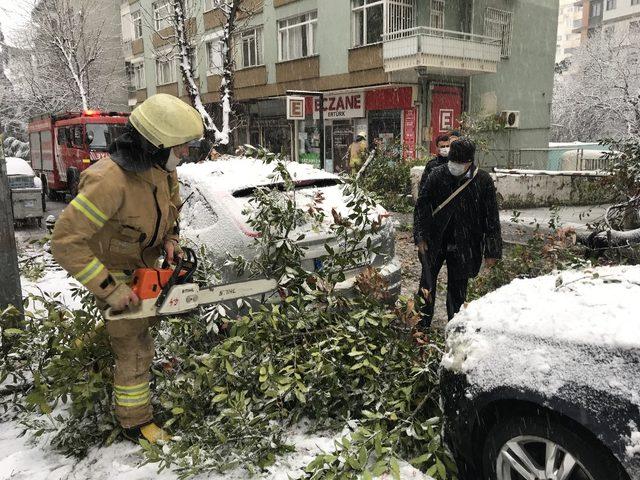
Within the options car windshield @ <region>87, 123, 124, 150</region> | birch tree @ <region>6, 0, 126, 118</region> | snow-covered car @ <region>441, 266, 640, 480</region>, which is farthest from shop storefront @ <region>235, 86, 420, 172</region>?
snow-covered car @ <region>441, 266, 640, 480</region>

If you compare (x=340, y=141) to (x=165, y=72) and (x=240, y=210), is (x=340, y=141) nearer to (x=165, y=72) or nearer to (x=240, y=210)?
(x=165, y=72)

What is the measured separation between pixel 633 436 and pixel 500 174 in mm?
10203

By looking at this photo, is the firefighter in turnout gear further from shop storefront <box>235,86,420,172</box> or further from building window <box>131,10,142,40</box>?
building window <box>131,10,142,40</box>

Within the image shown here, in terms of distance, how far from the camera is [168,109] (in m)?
2.62

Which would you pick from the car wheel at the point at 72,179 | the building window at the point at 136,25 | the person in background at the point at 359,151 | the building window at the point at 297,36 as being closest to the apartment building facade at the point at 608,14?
the building window at the point at 297,36

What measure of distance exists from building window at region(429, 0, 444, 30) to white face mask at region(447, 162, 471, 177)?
16283 millimetres

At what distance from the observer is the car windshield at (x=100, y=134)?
13930 millimetres

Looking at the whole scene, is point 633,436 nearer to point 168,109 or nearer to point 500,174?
point 168,109

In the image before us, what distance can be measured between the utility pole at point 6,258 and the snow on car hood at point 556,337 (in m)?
3.17

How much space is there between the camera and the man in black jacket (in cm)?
399

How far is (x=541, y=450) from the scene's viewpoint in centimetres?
203

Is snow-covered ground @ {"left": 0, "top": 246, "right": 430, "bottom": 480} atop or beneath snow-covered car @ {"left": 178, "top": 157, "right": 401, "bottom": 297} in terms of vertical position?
beneath

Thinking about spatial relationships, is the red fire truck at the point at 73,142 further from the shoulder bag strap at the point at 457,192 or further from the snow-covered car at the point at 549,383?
the snow-covered car at the point at 549,383

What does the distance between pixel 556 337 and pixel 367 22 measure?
1827 centimetres
